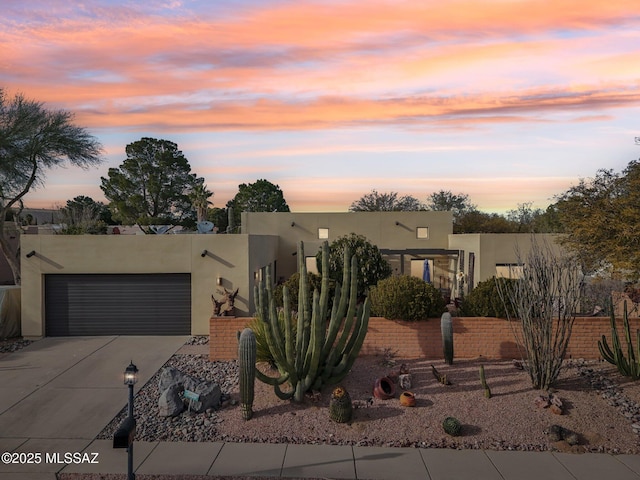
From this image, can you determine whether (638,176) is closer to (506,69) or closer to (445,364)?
(506,69)

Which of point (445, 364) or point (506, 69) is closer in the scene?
point (445, 364)

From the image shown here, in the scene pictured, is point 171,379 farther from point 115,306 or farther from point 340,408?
point 115,306

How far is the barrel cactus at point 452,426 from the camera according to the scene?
948cm

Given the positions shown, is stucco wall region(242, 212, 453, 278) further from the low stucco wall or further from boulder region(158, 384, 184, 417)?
boulder region(158, 384, 184, 417)

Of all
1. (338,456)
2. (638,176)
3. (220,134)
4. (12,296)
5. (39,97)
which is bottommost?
(338,456)

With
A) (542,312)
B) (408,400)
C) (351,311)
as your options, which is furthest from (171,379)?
(542,312)

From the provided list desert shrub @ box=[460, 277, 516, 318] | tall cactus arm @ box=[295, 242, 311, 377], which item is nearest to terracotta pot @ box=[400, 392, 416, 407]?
tall cactus arm @ box=[295, 242, 311, 377]

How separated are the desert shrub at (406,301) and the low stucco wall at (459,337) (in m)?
0.24

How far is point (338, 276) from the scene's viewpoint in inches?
700

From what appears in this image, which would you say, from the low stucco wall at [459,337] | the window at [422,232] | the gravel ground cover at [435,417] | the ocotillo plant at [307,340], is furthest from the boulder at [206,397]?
the window at [422,232]

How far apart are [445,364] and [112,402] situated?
786cm

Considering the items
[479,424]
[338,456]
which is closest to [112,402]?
[338,456]

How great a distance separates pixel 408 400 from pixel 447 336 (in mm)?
2732

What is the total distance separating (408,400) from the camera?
416 inches
